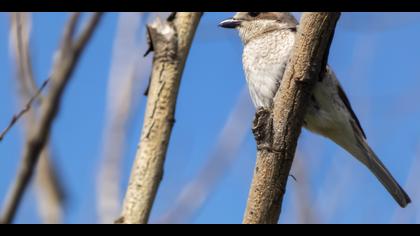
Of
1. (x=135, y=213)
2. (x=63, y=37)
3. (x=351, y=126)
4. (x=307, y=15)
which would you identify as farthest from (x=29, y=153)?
(x=351, y=126)

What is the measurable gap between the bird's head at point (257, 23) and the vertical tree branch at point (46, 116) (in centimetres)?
187

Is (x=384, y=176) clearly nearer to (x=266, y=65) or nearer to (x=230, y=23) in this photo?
(x=266, y=65)

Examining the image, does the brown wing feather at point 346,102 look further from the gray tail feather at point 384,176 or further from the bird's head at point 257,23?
the bird's head at point 257,23

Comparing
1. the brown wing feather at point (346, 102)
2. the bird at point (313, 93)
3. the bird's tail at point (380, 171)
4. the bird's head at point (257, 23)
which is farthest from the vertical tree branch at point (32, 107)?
the bird's tail at point (380, 171)

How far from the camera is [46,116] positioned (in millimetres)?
2477

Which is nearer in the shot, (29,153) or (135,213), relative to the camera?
(29,153)

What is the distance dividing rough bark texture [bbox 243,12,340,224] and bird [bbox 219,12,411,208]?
45.1 inches

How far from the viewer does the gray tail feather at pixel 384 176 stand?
4.18 m

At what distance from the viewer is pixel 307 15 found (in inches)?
93.8
